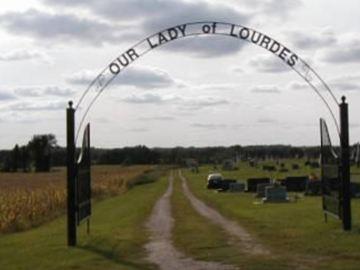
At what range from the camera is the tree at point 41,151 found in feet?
511

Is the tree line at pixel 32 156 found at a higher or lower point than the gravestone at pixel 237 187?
higher

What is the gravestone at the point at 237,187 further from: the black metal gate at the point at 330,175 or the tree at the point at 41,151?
the tree at the point at 41,151

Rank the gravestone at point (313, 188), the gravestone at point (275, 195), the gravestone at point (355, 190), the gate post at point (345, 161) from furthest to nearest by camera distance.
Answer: the gravestone at point (313, 188)
the gravestone at point (355, 190)
the gravestone at point (275, 195)
the gate post at point (345, 161)

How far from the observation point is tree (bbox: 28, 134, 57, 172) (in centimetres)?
15562

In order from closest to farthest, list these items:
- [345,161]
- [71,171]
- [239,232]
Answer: [71,171] < [345,161] < [239,232]

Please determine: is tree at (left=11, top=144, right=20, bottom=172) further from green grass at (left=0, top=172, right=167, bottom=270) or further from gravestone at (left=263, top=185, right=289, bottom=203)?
green grass at (left=0, top=172, right=167, bottom=270)

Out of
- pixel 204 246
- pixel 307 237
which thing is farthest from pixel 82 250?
pixel 307 237

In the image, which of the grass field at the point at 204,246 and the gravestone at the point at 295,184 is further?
the gravestone at the point at 295,184

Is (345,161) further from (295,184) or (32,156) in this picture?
(32,156)

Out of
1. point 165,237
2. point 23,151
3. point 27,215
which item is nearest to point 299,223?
point 165,237

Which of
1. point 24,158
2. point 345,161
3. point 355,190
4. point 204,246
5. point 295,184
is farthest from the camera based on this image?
point 24,158

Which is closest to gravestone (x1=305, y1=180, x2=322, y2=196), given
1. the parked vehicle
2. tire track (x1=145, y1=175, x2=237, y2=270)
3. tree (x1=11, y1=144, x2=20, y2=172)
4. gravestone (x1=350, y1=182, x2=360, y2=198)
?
gravestone (x1=350, y1=182, x2=360, y2=198)

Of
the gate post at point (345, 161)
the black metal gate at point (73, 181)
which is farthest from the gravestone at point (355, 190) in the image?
the black metal gate at point (73, 181)

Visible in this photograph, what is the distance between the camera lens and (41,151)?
522 feet
